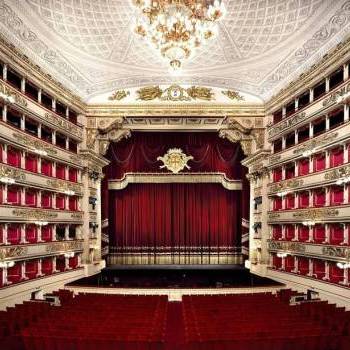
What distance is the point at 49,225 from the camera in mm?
15766

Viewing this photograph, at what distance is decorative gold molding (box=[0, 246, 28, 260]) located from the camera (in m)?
12.1

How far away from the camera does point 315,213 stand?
14.0 metres

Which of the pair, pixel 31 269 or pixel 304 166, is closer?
pixel 31 269

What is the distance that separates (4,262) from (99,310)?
4056 millimetres

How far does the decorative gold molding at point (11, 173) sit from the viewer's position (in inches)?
482

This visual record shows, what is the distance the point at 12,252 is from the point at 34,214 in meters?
1.93

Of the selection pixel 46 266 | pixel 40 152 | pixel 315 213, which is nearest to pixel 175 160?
pixel 40 152

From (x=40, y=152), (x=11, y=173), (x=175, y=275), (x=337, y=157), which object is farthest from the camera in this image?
(x=175, y=275)

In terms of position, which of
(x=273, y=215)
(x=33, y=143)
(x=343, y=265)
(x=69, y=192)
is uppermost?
(x=33, y=143)

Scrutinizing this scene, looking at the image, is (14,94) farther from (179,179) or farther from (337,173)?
(337,173)

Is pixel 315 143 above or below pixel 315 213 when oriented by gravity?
above

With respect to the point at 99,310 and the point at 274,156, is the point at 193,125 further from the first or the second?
the point at 99,310

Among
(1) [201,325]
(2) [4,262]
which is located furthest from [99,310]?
(2) [4,262]

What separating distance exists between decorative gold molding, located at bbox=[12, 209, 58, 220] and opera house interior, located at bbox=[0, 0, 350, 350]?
8 centimetres
